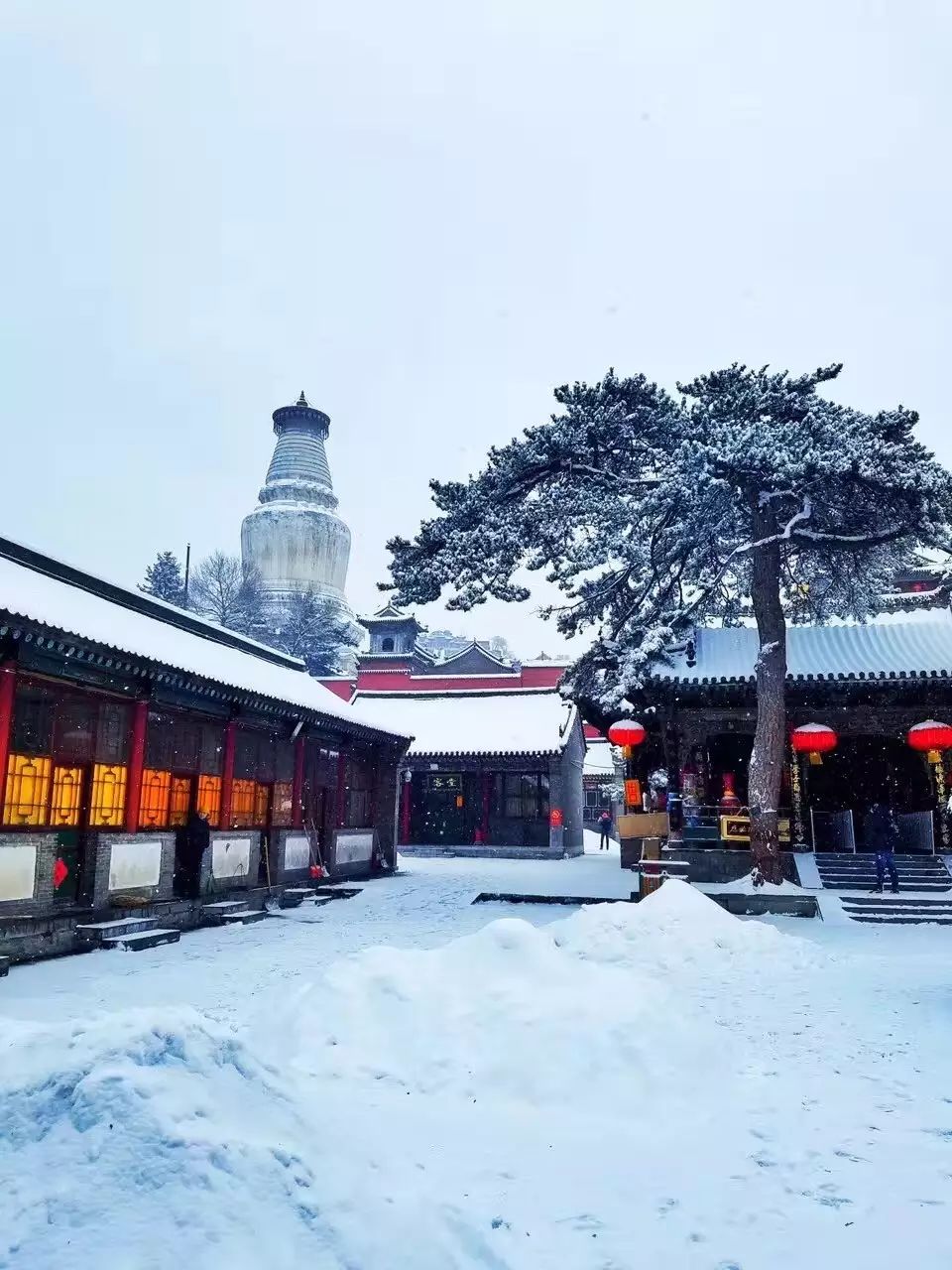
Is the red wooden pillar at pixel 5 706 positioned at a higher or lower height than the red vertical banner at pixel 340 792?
higher

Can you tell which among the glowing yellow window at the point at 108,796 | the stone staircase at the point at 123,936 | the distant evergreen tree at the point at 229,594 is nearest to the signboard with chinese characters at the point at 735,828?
the stone staircase at the point at 123,936

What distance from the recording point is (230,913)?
11.7 m

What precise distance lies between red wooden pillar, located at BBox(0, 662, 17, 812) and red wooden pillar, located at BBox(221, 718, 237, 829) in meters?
4.46

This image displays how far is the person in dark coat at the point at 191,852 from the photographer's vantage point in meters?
11.8

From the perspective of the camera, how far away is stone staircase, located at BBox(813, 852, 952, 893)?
13977 millimetres

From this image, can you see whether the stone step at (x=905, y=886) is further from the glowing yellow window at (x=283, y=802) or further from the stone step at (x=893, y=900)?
the glowing yellow window at (x=283, y=802)

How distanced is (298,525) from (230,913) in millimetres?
39531

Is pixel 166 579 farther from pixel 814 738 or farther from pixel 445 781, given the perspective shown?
pixel 814 738

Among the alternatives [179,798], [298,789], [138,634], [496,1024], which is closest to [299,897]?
[298,789]

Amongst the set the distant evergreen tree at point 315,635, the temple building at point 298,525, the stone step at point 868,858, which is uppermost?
the temple building at point 298,525

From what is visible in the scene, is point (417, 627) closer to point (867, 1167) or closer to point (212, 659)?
point (212, 659)

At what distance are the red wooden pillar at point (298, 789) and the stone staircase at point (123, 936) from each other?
18.3 ft

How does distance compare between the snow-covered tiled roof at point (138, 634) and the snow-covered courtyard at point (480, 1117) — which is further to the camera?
the snow-covered tiled roof at point (138, 634)

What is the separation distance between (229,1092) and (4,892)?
21.6 ft
